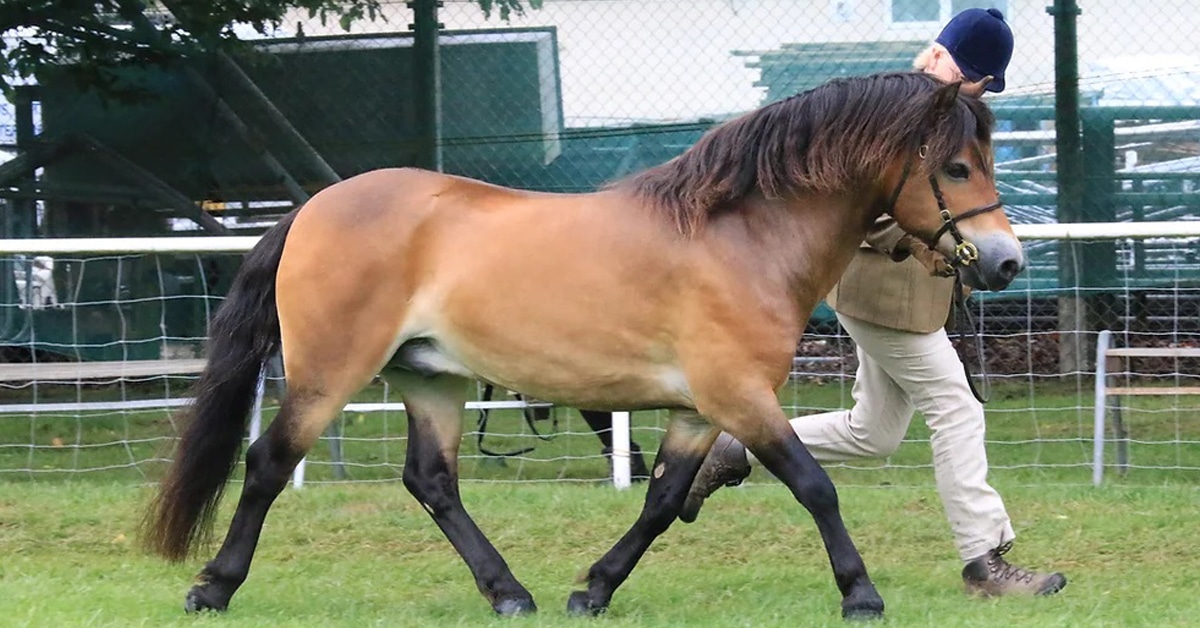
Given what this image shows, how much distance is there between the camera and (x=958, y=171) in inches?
178

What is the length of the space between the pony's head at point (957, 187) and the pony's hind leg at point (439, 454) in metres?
1.61

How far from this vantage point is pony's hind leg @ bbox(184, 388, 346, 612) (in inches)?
189

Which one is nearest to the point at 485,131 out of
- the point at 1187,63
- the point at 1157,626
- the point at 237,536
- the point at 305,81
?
the point at 305,81

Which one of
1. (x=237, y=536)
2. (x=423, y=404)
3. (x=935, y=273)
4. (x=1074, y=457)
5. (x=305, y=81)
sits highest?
(x=305, y=81)

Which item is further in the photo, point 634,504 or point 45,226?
point 45,226

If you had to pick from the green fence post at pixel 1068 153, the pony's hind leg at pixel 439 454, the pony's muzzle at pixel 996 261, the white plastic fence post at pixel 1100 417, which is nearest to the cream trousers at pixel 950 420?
the pony's muzzle at pixel 996 261

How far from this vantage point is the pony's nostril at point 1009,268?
439 cm

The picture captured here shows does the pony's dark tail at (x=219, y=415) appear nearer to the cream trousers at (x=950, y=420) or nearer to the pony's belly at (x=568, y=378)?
the pony's belly at (x=568, y=378)

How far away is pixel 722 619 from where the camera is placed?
474 cm

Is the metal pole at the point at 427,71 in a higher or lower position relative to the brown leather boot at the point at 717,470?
higher

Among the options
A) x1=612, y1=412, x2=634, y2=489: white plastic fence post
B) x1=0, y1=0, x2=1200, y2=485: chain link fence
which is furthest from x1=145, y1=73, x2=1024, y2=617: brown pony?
x1=0, y1=0, x2=1200, y2=485: chain link fence

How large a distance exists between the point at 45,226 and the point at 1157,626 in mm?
7583

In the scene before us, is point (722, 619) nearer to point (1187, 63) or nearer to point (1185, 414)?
point (1185, 414)

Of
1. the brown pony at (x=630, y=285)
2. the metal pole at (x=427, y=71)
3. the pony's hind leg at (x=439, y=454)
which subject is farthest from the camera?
the metal pole at (x=427, y=71)
